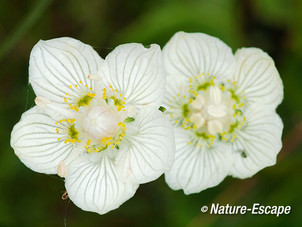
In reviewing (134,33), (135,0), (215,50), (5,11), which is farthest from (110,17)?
(215,50)

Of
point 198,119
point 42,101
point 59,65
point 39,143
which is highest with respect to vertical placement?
point 59,65

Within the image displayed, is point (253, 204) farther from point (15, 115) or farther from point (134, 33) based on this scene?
point (15, 115)

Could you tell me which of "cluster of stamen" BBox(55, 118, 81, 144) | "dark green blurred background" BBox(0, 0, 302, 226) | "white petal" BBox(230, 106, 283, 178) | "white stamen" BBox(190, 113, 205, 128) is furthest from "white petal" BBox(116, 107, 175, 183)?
"dark green blurred background" BBox(0, 0, 302, 226)

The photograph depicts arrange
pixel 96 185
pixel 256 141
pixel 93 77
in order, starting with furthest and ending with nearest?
pixel 256 141 → pixel 96 185 → pixel 93 77

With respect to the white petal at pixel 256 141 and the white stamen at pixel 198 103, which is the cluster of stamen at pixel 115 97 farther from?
the white petal at pixel 256 141

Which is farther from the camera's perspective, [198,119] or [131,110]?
[198,119]

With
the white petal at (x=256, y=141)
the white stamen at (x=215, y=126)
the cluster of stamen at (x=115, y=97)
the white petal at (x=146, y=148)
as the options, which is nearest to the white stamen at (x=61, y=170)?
the white petal at (x=146, y=148)

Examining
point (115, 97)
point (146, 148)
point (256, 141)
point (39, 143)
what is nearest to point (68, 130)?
point (39, 143)

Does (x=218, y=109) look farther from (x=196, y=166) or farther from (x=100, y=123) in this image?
(x=100, y=123)
